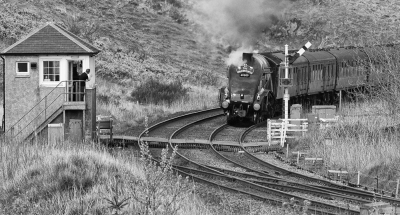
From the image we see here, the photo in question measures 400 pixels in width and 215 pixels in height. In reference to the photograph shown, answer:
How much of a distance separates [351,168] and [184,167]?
14.1 feet

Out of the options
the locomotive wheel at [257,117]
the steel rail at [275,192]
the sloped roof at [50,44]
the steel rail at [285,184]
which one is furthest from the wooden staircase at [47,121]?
the locomotive wheel at [257,117]

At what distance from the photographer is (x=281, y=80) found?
28.2 metres

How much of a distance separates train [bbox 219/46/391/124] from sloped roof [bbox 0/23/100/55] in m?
7.06

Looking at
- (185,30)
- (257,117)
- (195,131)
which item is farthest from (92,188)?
(185,30)

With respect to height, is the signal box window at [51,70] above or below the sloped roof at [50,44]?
below

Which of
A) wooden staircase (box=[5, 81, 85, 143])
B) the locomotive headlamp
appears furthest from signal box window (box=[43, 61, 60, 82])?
the locomotive headlamp

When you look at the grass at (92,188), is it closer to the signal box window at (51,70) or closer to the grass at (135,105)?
the signal box window at (51,70)

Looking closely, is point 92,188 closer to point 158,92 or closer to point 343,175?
point 343,175

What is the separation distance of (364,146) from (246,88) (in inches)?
378

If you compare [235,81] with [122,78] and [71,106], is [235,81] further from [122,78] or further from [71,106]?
[122,78]

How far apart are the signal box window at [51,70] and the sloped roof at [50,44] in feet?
1.72

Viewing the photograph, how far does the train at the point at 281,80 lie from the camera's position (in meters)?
31.3

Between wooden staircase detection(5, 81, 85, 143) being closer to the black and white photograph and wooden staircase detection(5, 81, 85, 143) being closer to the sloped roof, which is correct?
the black and white photograph

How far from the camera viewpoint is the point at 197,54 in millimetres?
60781
